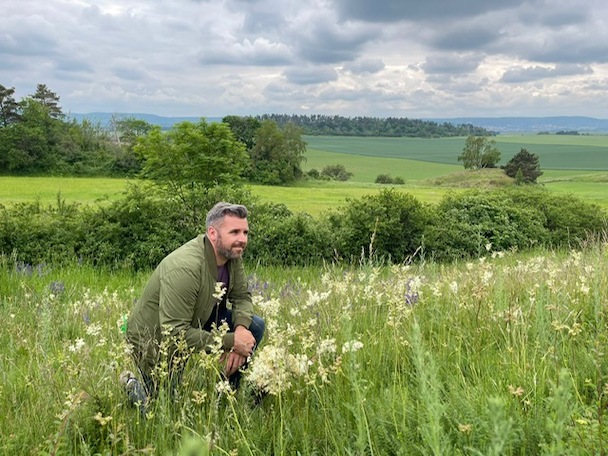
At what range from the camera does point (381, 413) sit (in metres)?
2.73

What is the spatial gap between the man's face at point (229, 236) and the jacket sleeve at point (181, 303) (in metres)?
0.36

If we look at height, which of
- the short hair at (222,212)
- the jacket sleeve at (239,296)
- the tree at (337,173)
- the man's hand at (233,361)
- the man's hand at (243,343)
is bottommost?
the tree at (337,173)

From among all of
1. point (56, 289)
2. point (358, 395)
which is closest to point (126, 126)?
point (56, 289)

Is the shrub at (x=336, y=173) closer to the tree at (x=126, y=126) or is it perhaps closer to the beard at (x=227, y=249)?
the tree at (x=126, y=126)

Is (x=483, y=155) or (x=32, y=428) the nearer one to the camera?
(x=32, y=428)

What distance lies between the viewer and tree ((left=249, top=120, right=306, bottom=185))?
2103 inches

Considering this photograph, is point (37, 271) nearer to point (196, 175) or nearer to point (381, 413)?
point (196, 175)

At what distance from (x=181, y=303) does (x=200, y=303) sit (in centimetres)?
22

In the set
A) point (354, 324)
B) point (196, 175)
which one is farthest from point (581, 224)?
point (354, 324)

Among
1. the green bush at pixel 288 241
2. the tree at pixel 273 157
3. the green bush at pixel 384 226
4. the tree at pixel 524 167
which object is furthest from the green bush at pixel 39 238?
the tree at pixel 524 167

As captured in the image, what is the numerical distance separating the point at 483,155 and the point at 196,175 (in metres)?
62.9

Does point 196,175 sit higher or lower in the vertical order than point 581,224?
higher

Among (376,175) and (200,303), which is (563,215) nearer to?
(200,303)

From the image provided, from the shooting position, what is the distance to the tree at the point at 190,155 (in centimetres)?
1698
